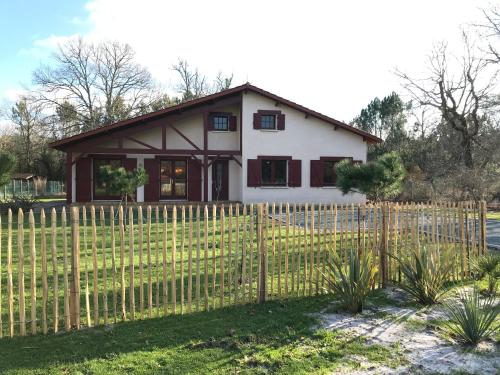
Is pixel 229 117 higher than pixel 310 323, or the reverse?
pixel 229 117

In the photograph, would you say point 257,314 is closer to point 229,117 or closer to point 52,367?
point 52,367

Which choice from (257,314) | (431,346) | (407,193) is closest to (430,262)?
(431,346)

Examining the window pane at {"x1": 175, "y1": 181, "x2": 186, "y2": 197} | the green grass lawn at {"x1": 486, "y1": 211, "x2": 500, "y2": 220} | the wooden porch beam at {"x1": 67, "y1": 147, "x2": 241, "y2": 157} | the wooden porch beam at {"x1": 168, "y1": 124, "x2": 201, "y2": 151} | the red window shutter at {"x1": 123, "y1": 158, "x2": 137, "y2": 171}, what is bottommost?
the green grass lawn at {"x1": 486, "y1": 211, "x2": 500, "y2": 220}

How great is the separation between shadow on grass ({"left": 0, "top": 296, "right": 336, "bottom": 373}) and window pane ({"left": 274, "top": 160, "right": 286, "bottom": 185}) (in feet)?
54.9

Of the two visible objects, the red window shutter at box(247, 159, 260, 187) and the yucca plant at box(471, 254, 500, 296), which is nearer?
the yucca plant at box(471, 254, 500, 296)

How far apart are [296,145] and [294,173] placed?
1471 millimetres

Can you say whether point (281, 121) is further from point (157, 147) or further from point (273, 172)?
point (157, 147)

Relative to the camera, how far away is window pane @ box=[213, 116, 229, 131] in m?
21.8

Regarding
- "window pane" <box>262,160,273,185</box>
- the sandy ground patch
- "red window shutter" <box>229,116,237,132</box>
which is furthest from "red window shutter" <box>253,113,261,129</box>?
the sandy ground patch

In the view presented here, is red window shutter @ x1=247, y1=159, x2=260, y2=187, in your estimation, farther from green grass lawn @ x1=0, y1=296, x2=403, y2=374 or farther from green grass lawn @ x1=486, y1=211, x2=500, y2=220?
green grass lawn @ x1=0, y1=296, x2=403, y2=374

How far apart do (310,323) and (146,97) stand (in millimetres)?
41747

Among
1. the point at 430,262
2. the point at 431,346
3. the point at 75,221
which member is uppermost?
the point at 75,221

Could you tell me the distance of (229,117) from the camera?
2195 centimetres

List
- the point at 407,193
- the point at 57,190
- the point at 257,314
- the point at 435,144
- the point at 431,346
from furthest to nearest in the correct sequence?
1. the point at 57,190
2. the point at 435,144
3. the point at 407,193
4. the point at 257,314
5. the point at 431,346
